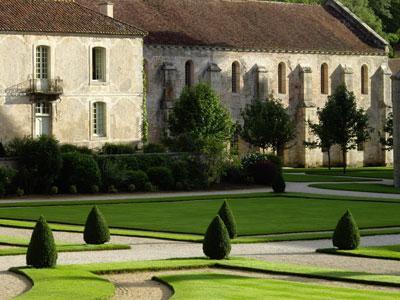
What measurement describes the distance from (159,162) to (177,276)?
3462cm

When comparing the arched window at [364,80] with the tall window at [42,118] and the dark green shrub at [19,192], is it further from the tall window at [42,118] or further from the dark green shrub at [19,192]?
the dark green shrub at [19,192]

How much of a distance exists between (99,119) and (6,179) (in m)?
13.3

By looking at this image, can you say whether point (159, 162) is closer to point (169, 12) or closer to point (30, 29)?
point (30, 29)

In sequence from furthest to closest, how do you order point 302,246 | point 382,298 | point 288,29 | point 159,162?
point 288,29
point 159,162
point 302,246
point 382,298

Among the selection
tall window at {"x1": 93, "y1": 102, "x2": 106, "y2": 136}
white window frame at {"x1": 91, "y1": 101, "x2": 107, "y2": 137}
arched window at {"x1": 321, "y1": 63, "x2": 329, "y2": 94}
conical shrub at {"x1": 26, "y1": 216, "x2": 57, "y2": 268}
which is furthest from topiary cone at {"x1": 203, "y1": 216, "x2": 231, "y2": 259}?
arched window at {"x1": 321, "y1": 63, "x2": 329, "y2": 94}

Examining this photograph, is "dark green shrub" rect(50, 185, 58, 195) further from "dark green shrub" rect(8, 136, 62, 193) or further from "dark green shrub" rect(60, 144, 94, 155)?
"dark green shrub" rect(60, 144, 94, 155)

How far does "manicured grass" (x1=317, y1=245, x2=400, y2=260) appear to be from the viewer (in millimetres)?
32200

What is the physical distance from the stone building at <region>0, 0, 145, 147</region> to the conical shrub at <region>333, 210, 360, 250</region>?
3348 cm

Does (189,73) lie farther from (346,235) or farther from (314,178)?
(346,235)

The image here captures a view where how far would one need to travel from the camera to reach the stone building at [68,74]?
6494 cm

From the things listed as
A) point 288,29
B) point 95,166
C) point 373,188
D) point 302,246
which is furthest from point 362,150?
point 302,246

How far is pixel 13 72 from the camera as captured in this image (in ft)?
213

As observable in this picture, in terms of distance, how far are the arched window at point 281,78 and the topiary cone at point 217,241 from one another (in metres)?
58.3

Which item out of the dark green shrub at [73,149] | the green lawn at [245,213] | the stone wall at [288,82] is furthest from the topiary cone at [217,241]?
the stone wall at [288,82]
